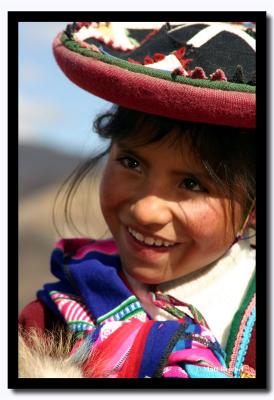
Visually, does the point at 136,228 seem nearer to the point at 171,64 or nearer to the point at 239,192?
the point at 239,192

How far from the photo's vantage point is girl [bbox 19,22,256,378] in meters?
0.94

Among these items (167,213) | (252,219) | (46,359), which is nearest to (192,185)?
(167,213)

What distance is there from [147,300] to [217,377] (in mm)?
204

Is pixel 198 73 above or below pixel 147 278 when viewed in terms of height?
above

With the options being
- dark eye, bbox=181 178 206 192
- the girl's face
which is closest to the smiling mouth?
the girl's face

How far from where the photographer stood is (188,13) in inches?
41.7

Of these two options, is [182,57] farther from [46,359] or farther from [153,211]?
[46,359]

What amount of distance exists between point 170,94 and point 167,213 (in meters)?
0.21

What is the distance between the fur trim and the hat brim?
1.38ft

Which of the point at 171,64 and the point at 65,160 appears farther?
the point at 65,160

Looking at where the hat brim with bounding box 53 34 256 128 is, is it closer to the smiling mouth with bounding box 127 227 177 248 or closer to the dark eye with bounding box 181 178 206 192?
the dark eye with bounding box 181 178 206 192

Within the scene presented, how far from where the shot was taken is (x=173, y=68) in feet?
3.15

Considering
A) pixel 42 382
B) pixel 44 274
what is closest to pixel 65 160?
pixel 44 274

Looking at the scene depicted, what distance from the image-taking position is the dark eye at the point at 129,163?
1.08m
